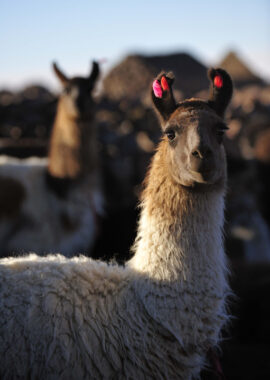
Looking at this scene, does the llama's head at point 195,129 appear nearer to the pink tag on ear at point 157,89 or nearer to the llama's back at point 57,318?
the pink tag on ear at point 157,89

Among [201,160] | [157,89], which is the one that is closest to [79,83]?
[157,89]

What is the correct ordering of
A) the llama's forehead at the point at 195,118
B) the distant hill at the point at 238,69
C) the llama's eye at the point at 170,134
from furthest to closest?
the distant hill at the point at 238,69 < the llama's eye at the point at 170,134 < the llama's forehead at the point at 195,118

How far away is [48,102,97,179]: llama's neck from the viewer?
545 cm

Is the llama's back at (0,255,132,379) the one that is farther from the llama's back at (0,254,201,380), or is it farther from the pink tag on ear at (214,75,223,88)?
the pink tag on ear at (214,75,223,88)

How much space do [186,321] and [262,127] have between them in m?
12.2

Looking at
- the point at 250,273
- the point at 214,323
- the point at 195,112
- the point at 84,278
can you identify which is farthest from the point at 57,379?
the point at 250,273

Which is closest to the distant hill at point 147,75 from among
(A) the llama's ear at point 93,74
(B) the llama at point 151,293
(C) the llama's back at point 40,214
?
(A) the llama's ear at point 93,74

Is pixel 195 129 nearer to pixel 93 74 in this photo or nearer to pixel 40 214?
pixel 40 214

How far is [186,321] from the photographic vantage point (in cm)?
221

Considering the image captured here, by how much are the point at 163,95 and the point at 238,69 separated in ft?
81.6

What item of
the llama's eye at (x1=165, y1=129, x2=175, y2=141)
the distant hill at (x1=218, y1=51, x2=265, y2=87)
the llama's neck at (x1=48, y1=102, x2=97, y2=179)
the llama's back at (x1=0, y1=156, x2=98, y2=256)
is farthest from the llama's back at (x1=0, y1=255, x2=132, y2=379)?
the distant hill at (x1=218, y1=51, x2=265, y2=87)

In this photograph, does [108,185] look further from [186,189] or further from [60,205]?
[186,189]

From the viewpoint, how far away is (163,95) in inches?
99.4

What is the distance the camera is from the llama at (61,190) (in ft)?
16.7
